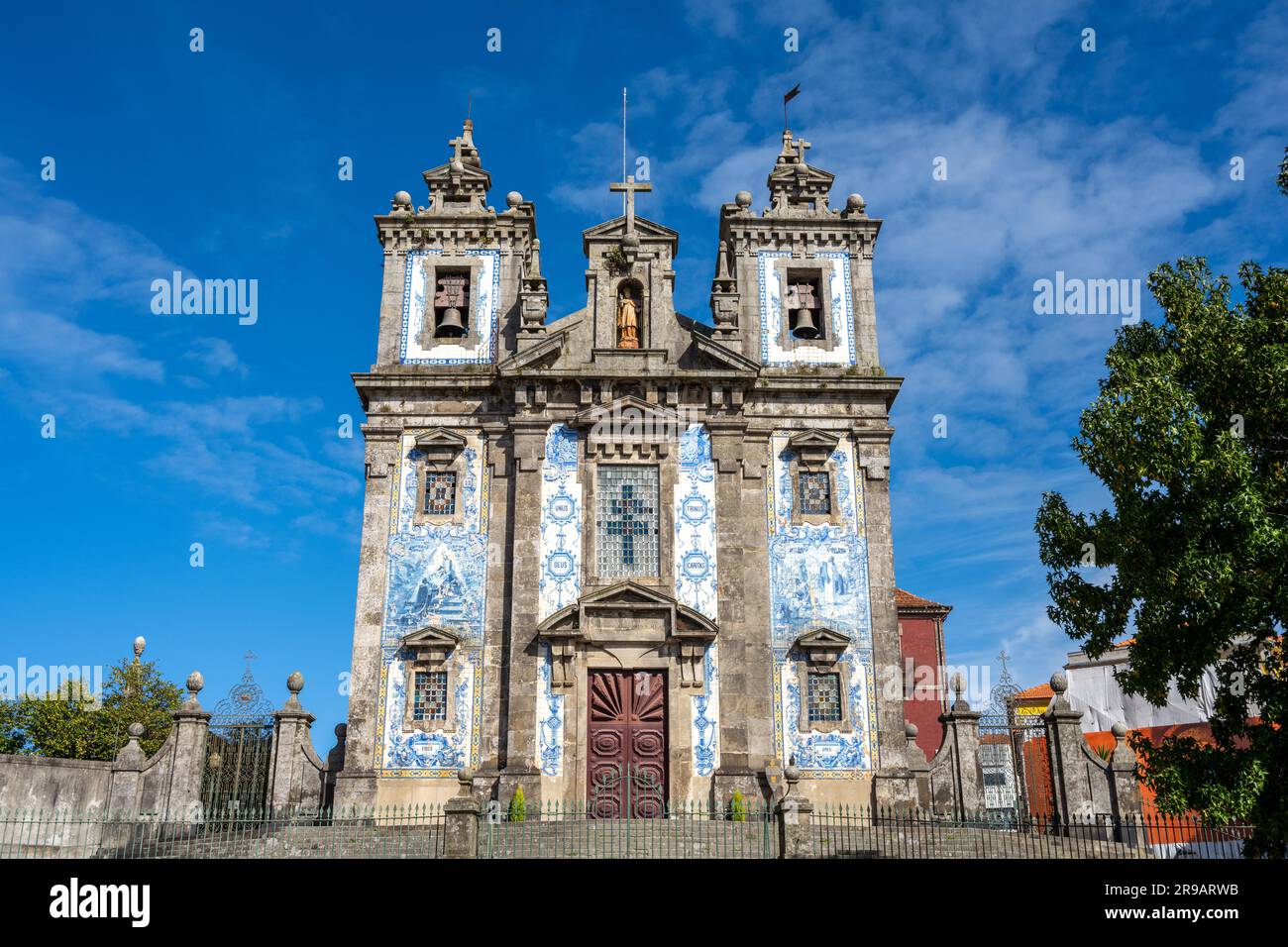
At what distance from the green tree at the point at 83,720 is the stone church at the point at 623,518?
13.6 metres

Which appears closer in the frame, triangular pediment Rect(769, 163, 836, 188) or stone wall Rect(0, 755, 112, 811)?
stone wall Rect(0, 755, 112, 811)

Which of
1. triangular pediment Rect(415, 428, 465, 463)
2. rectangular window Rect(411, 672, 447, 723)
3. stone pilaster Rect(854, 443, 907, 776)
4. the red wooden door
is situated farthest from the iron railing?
triangular pediment Rect(415, 428, 465, 463)

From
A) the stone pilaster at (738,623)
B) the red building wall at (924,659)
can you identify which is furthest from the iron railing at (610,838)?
the red building wall at (924,659)

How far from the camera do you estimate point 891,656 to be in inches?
856

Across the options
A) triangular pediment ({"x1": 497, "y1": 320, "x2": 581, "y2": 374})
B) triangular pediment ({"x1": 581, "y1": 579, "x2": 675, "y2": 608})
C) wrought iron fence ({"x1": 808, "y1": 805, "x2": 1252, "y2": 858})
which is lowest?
wrought iron fence ({"x1": 808, "y1": 805, "x2": 1252, "y2": 858})

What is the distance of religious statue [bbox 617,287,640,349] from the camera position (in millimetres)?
23984

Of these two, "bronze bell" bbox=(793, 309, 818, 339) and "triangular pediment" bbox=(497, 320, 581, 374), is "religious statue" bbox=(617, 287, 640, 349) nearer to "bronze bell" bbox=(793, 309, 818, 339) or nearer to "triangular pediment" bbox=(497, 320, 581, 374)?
"triangular pediment" bbox=(497, 320, 581, 374)

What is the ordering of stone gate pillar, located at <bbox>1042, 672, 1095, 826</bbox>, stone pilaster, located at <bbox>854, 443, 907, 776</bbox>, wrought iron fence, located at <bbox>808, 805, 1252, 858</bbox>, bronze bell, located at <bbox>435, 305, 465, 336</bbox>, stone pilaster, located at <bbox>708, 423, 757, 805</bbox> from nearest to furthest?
wrought iron fence, located at <bbox>808, 805, 1252, 858</bbox> → stone gate pillar, located at <bbox>1042, 672, 1095, 826</bbox> → stone pilaster, located at <bbox>708, 423, 757, 805</bbox> → stone pilaster, located at <bbox>854, 443, 907, 776</bbox> → bronze bell, located at <bbox>435, 305, 465, 336</bbox>

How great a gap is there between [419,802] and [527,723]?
2606 millimetres

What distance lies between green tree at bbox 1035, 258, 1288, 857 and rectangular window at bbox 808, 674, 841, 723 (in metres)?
7.05

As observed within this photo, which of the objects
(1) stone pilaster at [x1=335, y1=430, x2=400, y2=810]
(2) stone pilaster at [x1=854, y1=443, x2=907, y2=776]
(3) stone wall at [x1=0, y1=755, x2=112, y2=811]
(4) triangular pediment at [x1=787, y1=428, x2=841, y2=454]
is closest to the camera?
(3) stone wall at [x1=0, y1=755, x2=112, y2=811]

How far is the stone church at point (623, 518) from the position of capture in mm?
21031
